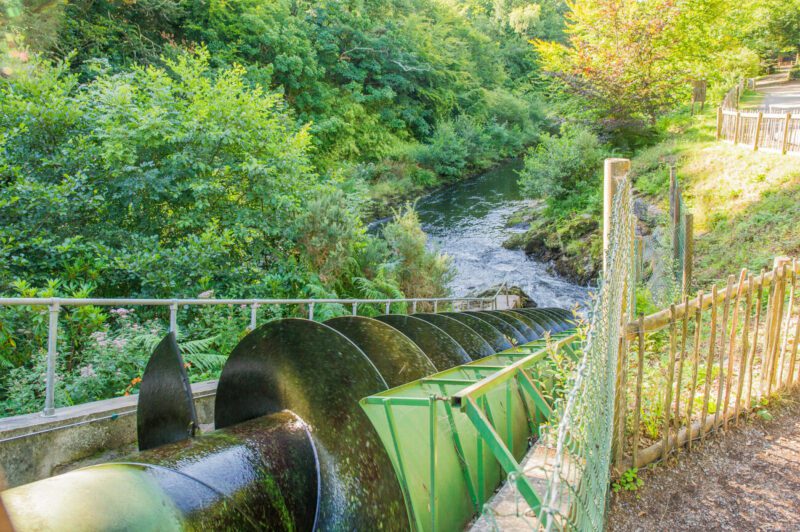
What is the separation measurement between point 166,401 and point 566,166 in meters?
18.5

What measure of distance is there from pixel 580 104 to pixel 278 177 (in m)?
18.0

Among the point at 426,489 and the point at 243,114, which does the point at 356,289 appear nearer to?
the point at 243,114

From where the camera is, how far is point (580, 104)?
22141 millimetres

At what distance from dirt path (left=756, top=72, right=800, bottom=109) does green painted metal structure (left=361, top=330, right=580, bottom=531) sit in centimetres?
2388

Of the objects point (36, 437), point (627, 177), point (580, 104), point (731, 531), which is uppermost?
point (580, 104)

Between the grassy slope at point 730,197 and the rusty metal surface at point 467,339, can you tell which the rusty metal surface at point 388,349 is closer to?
the rusty metal surface at point 467,339

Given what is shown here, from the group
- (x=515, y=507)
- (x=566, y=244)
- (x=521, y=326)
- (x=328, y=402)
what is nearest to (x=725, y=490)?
(x=515, y=507)

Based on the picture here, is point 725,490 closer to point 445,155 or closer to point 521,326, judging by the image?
point 521,326

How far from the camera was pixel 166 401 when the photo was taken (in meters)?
2.73

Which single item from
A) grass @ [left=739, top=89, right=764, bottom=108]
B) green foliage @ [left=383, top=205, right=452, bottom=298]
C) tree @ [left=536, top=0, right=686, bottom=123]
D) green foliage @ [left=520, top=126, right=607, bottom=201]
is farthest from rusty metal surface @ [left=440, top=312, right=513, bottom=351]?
grass @ [left=739, top=89, right=764, bottom=108]

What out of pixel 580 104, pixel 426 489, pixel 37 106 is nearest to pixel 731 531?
pixel 426 489

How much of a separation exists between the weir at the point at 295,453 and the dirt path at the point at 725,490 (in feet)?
3.18

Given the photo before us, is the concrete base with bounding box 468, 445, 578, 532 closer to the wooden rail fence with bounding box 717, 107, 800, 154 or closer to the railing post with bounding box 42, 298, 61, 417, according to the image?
the railing post with bounding box 42, 298, 61, 417

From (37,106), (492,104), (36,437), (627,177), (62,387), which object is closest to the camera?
(36,437)
